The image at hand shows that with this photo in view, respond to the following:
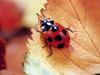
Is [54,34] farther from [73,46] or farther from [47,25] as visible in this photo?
[73,46]

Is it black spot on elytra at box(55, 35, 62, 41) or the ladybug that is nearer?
the ladybug

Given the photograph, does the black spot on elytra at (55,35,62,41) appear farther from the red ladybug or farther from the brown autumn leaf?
the brown autumn leaf

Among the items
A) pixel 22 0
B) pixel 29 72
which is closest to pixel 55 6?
pixel 29 72

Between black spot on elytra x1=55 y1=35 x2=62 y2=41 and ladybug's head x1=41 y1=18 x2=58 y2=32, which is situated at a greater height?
ladybug's head x1=41 y1=18 x2=58 y2=32

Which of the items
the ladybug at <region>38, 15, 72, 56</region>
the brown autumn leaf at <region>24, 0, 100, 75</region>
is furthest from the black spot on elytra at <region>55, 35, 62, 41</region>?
the brown autumn leaf at <region>24, 0, 100, 75</region>

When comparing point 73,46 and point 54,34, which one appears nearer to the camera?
point 73,46

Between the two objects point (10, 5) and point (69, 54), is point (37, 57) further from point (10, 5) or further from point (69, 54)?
point (10, 5)

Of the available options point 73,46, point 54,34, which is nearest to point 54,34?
point 54,34
